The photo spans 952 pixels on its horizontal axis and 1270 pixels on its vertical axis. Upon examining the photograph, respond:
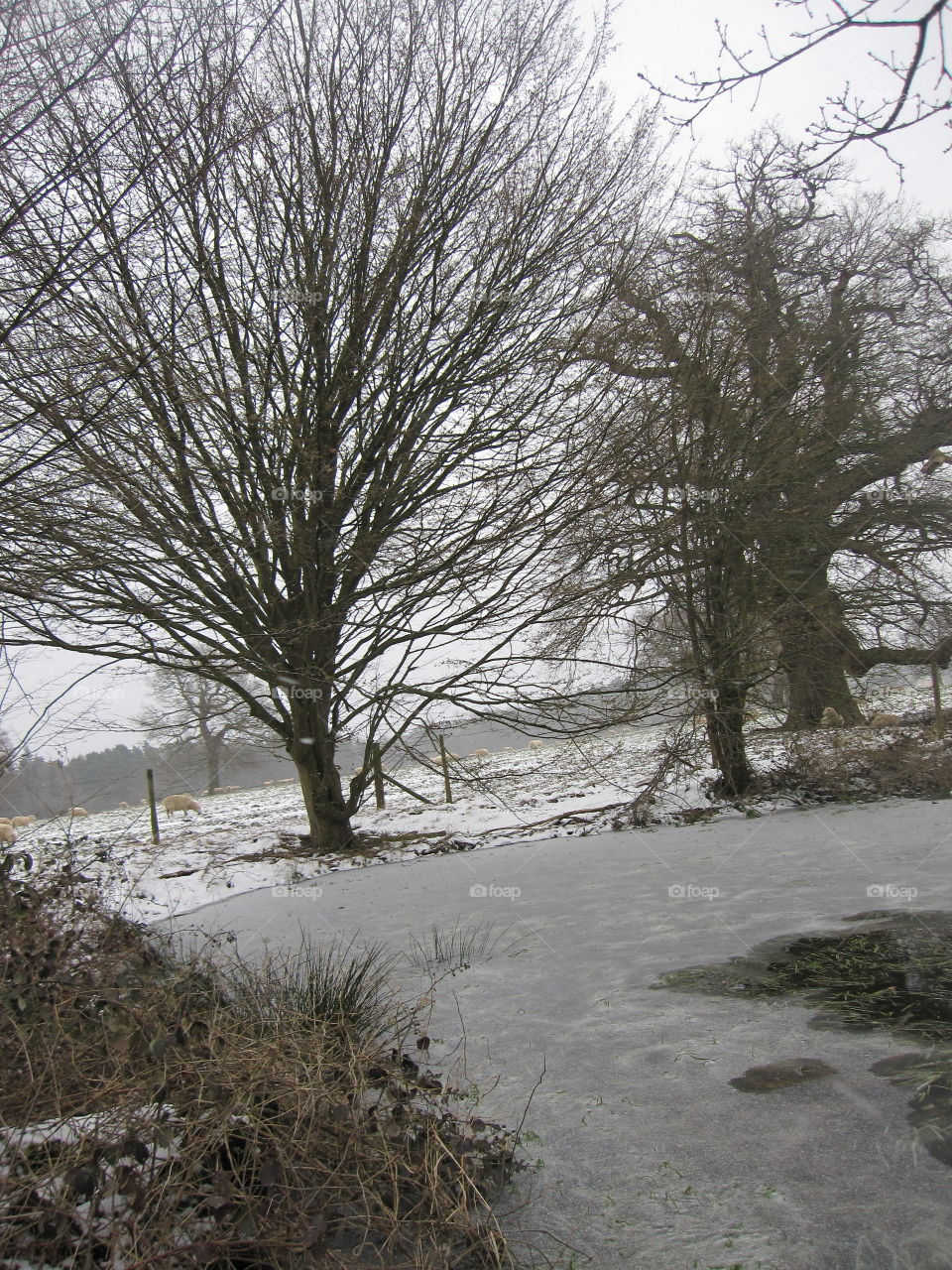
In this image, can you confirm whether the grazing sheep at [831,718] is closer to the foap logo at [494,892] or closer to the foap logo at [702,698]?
the foap logo at [702,698]

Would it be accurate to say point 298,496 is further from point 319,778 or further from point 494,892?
point 494,892

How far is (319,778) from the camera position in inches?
399

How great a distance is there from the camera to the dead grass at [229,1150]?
2086mm

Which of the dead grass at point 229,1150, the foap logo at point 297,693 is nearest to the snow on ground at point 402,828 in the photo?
the foap logo at point 297,693

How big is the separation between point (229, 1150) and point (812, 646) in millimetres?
9580

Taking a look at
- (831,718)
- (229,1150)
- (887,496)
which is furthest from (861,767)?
(229,1150)

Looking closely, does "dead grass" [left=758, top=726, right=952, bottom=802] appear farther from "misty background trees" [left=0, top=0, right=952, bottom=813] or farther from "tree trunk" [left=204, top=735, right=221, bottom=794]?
"tree trunk" [left=204, top=735, right=221, bottom=794]

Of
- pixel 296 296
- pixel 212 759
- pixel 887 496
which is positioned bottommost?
pixel 212 759

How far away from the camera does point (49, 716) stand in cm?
595

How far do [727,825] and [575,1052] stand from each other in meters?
6.37

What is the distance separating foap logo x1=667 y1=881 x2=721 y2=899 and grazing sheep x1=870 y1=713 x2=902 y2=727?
6.97m

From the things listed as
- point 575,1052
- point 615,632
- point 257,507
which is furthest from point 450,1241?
point 615,632

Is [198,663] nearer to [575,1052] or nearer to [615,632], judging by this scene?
[615,632]

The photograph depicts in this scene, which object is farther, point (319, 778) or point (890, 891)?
point (319, 778)
